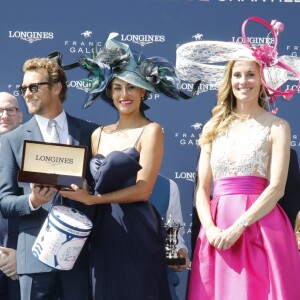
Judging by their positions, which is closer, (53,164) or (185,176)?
(53,164)

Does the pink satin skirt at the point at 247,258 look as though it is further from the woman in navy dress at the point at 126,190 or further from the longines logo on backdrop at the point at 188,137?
the longines logo on backdrop at the point at 188,137

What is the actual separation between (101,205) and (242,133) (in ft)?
2.38

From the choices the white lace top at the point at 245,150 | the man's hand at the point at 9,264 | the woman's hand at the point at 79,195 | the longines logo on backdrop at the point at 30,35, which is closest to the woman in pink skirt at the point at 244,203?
the white lace top at the point at 245,150

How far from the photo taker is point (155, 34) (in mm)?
4840

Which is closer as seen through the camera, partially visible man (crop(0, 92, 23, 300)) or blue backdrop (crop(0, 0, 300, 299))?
partially visible man (crop(0, 92, 23, 300))

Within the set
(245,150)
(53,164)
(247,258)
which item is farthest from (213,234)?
(53,164)

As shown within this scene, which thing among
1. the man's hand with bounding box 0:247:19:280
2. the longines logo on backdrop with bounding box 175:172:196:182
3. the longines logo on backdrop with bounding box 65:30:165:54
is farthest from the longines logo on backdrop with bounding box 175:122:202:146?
the man's hand with bounding box 0:247:19:280

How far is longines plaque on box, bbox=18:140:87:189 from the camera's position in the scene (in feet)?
10.3

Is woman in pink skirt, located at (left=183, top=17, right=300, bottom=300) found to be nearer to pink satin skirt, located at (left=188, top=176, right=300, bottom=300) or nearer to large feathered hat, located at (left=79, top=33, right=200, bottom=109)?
pink satin skirt, located at (left=188, top=176, right=300, bottom=300)

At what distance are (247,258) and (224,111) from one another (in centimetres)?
71

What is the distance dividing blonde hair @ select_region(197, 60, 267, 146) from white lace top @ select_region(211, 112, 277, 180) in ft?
0.15

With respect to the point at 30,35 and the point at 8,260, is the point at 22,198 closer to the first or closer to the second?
the point at 8,260

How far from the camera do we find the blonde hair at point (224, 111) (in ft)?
11.2

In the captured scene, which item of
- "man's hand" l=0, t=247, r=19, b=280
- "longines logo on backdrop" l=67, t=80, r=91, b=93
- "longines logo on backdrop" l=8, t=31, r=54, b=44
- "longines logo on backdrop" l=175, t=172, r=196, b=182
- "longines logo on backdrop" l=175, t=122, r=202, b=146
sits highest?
"longines logo on backdrop" l=8, t=31, r=54, b=44
